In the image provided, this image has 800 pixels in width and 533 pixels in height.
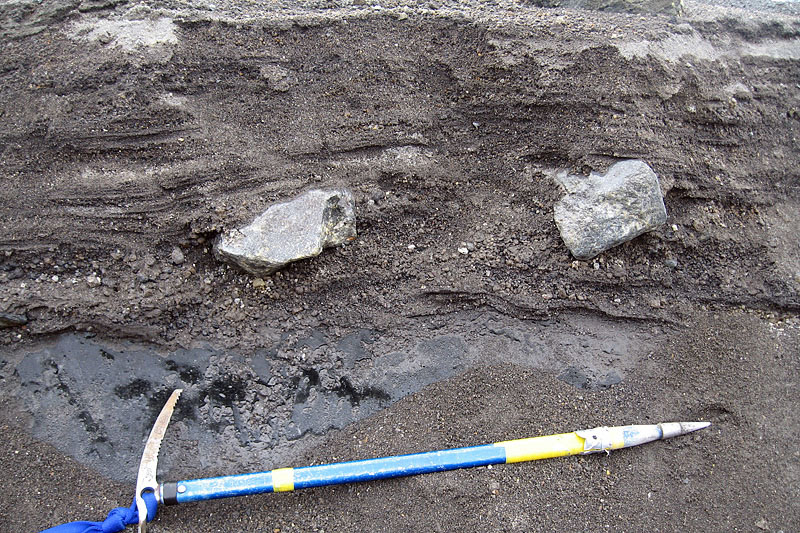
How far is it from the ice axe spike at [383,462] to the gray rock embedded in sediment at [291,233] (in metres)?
0.65

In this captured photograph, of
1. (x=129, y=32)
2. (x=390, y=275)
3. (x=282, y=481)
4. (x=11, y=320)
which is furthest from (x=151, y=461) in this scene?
(x=129, y=32)

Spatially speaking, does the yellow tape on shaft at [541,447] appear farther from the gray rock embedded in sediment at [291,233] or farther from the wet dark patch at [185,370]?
the wet dark patch at [185,370]

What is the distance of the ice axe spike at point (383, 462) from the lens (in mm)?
1968

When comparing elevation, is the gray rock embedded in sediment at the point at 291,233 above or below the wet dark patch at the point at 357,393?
above

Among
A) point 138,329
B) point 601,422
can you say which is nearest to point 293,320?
point 138,329

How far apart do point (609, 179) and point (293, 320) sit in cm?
158

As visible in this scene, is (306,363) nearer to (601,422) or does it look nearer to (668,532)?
(601,422)

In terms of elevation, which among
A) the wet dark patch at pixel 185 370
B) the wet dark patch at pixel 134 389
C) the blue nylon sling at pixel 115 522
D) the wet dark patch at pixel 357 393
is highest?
the wet dark patch at pixel 185 370

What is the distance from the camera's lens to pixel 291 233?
7.38 feet

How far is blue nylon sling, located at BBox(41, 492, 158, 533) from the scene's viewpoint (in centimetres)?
189

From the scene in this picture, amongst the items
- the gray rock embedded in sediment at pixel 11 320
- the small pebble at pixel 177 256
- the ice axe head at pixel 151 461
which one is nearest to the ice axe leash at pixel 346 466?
the ice axe head at pixel 151 461

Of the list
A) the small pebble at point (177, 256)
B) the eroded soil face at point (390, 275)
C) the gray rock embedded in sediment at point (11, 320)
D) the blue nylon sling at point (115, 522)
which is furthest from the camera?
the small pebble at point (177, 256)

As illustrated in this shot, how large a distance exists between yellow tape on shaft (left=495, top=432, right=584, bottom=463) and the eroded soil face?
5cm

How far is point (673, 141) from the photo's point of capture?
2.53m
